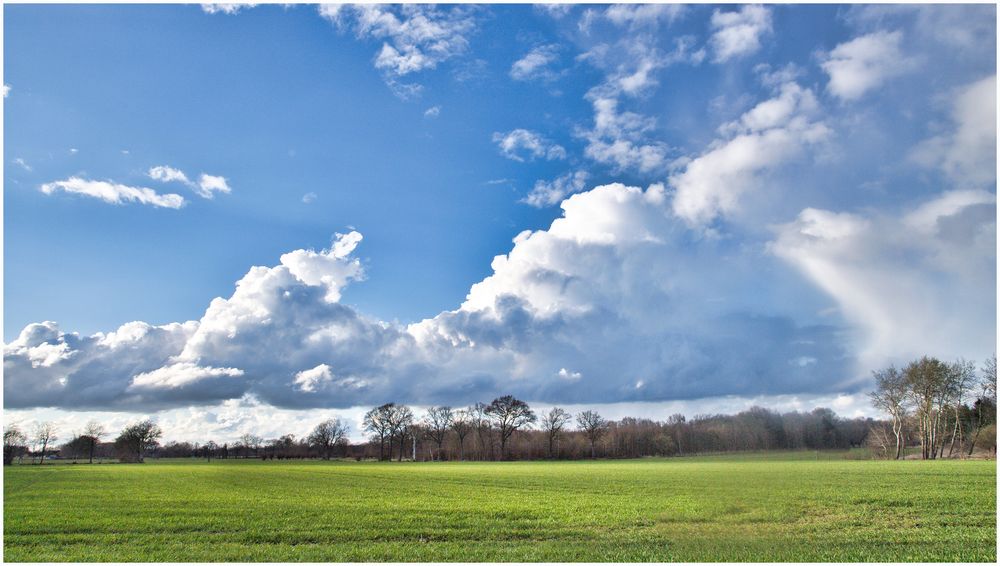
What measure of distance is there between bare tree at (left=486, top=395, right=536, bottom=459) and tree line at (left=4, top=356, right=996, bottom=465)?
234 millimetres

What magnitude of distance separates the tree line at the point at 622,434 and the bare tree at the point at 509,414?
234mm

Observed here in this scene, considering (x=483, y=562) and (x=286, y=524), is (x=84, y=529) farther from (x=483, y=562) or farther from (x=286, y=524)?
(x=483, y=562)

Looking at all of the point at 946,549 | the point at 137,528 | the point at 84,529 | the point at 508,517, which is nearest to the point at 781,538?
the point at 946,549

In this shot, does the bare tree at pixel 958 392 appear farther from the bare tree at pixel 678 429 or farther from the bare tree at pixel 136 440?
the bare tree at pixel 136 440

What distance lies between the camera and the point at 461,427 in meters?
137

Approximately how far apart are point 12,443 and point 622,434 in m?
166

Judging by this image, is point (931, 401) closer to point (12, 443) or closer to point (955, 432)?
point (955, 432)

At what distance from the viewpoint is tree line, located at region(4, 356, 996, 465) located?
10.8 m

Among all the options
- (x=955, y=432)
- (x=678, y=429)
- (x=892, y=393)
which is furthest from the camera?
(x=955, y=432)

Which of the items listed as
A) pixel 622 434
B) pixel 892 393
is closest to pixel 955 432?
pixel 892 393

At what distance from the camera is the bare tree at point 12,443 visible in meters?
133

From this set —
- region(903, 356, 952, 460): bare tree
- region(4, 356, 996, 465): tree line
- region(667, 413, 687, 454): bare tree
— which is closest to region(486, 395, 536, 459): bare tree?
region(4, 356, 996, 465): tree line

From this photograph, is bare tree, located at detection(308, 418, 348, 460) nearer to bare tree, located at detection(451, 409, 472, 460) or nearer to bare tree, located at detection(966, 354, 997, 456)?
bare tree, located at detection(451, 409, 472, 460)

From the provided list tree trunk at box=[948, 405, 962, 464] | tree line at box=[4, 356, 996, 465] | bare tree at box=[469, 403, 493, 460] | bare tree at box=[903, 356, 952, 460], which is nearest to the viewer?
tree line at box=[4, 356, 996, 465]
